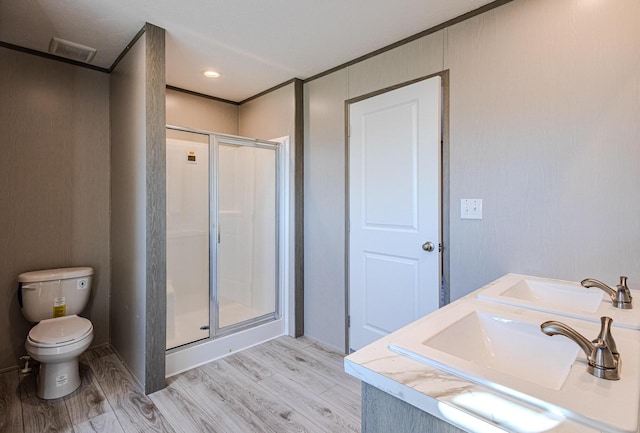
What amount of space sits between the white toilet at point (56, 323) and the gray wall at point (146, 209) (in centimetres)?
34

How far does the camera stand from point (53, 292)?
Result: 2332 mm

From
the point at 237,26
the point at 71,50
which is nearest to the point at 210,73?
the point at 237,26

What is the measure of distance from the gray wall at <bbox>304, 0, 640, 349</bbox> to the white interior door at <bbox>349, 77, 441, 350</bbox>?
133 millimetres

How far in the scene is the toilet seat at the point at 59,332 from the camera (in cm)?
198

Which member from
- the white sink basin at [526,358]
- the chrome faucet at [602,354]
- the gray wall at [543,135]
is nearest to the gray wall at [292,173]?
the gray wall at [543,135]

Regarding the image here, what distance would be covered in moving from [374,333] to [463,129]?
1.57 metres

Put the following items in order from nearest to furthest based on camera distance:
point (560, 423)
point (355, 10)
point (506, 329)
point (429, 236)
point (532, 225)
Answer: point (560, 423)
point (506, 329)
point (532, 225)
point (355, 10)
point (429, 236)

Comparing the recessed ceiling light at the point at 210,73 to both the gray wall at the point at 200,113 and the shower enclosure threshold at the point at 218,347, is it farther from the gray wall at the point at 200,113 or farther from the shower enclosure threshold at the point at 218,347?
the shower enclosure threshold at the point at 218,347

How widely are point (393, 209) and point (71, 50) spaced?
2.66 metres

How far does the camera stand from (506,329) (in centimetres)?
108

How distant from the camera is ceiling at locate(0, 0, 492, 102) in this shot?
1.87 metres

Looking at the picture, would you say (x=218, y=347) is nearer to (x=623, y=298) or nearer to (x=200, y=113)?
(x=200, y=113)

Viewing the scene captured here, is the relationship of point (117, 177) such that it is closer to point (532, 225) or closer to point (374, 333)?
point (374, 333)

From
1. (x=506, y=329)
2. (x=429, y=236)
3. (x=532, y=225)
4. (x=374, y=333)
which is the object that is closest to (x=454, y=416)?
(x=506, y=329)
